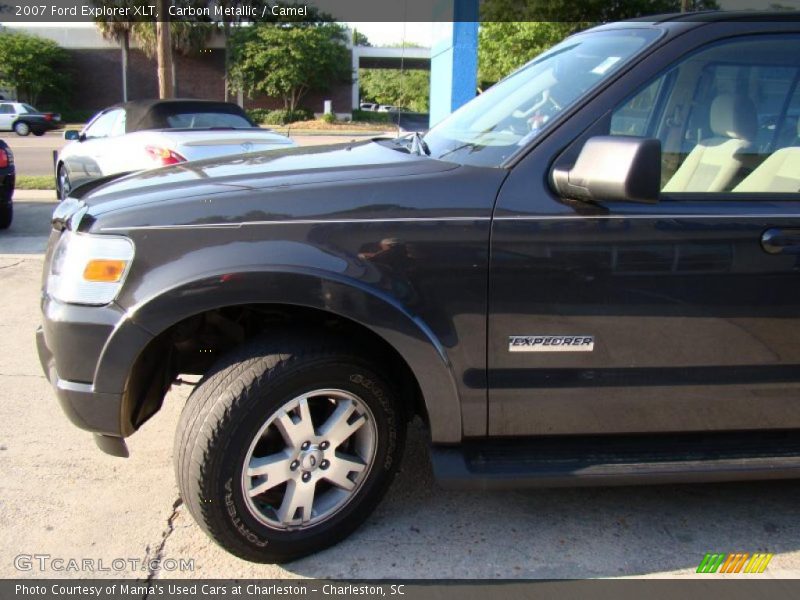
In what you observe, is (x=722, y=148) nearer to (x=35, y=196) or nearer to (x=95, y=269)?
(x=95, y=269)

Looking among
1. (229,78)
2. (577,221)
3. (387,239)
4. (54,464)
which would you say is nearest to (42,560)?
(54,464)

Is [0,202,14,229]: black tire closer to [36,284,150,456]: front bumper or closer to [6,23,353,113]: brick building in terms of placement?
[36,284,150,456]: front bumper

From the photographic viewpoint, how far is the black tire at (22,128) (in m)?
32.8

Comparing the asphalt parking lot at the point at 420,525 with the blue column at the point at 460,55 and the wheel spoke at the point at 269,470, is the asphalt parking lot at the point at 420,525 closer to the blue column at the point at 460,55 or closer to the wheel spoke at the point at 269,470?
the wheel spoke at the point at 269,470

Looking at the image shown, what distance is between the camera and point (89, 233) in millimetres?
2527

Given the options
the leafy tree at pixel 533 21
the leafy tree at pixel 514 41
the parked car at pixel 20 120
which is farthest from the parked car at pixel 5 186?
the parked car at pixel 20 120

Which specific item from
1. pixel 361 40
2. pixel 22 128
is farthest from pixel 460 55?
pixel 361 40

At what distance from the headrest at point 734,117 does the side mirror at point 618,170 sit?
1.96 ft

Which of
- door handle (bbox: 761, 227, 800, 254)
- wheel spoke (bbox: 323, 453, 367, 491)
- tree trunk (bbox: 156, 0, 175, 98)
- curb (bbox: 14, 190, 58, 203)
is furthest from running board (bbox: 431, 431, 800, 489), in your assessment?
tree trunk (bbox: 156, 0, 175, 98)

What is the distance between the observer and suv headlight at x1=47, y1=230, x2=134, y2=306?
2463 millimetres

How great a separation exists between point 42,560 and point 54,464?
31.0 inches

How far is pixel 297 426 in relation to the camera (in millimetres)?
2572

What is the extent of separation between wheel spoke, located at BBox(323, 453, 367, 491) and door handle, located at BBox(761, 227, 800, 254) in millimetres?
1673

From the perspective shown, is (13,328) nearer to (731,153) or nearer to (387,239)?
(387,239)
